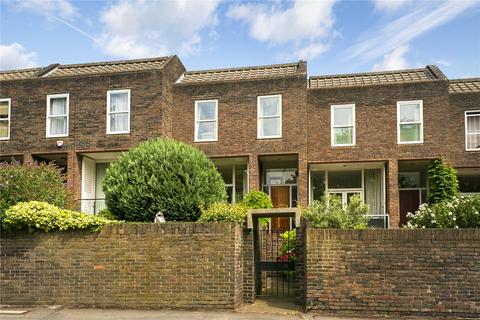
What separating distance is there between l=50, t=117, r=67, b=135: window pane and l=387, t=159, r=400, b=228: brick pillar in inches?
512

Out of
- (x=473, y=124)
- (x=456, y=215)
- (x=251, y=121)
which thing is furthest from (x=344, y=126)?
(x=456, y=215)

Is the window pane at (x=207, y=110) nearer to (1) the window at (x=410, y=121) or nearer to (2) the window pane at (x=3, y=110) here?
(1) the window at (x=410, y=121)

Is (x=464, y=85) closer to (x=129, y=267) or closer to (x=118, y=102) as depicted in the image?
(x=118, y=102)

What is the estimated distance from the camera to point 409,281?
10781 millimetres

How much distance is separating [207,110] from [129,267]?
10.8 meters

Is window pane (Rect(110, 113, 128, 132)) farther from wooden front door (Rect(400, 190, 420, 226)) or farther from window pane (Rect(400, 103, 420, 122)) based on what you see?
wooden front door (Rect(400, 190, 420, 226))

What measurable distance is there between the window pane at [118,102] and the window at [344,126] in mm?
8313

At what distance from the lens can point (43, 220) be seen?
11.8 m

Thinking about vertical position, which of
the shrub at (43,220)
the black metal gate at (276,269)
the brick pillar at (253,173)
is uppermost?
the brick pillar at (253,173)

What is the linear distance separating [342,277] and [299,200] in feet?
31.2

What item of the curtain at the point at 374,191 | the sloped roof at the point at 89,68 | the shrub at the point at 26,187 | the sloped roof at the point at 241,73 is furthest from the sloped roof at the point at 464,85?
the shrub at the point at 26,187

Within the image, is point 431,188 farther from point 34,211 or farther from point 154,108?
point 34,211

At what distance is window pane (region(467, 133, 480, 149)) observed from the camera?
70.9 ft

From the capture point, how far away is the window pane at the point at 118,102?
2091 cm
